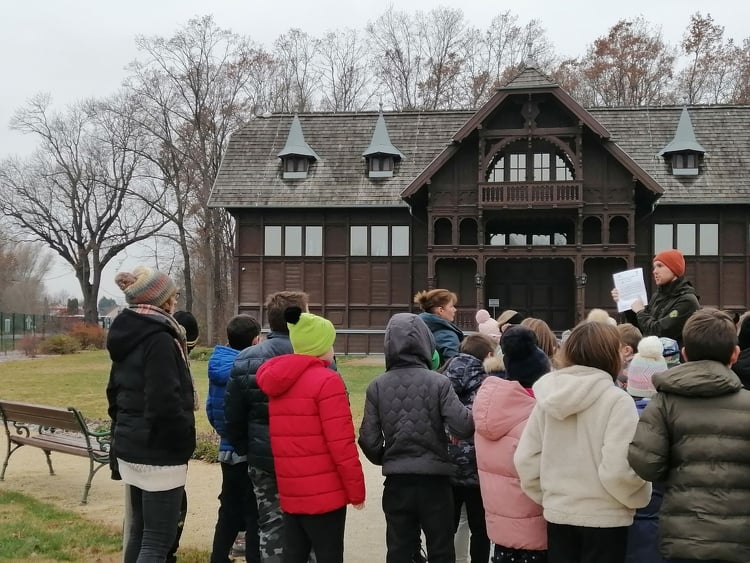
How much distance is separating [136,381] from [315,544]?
155 centimetres

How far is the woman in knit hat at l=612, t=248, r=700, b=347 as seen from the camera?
680cm

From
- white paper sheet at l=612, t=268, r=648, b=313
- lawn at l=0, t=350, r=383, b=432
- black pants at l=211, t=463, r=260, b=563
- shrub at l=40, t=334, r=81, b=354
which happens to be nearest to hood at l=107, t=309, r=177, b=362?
black pants at l=211, t=463, r=260, b=563

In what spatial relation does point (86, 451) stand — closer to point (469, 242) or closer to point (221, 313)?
point (469, 242)

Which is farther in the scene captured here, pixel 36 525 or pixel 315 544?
pixel 36 525

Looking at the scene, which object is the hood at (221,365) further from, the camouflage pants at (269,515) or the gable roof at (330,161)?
the gable roof at (330,161)

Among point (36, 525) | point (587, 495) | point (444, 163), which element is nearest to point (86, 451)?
point (36, 525)

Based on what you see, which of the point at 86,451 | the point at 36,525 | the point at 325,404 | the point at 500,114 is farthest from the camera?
the point at 500,114

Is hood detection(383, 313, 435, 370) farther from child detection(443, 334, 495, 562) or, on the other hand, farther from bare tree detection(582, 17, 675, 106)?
→ bare tree detection(582, 17, 675, 106)

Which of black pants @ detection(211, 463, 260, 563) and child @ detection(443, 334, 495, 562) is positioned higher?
child @ detection(443, 334, 495, 562)

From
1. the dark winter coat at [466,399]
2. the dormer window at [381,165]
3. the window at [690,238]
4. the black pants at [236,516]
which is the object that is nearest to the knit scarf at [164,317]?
the black pants at [236,516]

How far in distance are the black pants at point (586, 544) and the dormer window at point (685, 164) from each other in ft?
86.4

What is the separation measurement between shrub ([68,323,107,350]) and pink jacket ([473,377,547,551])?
37.6m

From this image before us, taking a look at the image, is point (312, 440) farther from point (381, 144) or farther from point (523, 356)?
point (381, 144)

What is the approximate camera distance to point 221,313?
45.9 meters
